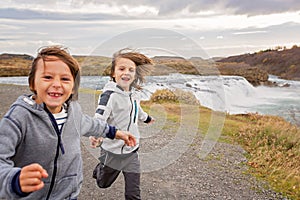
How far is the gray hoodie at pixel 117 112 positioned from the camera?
114 inches

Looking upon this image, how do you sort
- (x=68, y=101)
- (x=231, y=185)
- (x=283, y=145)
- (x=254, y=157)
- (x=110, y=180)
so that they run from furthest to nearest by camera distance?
1. (x=283, y=145)
2. (x=254, y=157)
3. (x=231, y=185)
4. (x=110, y=180)
5. (x=68, y=101)

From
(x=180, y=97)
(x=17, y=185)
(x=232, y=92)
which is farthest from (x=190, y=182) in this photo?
(x=232, y=92)

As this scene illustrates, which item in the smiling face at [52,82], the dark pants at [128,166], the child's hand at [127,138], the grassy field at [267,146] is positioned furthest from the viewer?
the grassy field at [267,146]

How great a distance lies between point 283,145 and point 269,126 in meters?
1.17

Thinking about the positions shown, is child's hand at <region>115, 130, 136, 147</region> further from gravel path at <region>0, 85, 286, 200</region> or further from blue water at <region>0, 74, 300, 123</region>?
gravel path at <region>0, 85, 286, 200</region>

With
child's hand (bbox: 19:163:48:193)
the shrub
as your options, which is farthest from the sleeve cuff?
the shrub

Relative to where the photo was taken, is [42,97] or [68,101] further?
[68,101]

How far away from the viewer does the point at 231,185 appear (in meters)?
4.94

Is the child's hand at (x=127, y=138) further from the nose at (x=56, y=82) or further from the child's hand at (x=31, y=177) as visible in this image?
the child's hand at (x=31, y=177)

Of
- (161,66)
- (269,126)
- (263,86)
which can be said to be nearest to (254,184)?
(161,66)

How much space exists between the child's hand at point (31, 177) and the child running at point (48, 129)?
30cm

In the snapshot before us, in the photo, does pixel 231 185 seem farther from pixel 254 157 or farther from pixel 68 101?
pixel 68 101

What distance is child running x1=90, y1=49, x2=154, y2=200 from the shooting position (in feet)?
9.59

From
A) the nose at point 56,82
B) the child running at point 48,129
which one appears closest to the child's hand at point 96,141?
the child running at point 48,129
